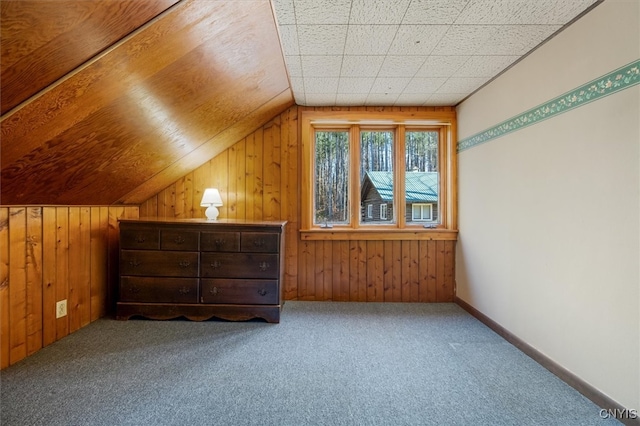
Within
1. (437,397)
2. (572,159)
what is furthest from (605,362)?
(572,159)

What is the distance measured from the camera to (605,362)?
1472 mm

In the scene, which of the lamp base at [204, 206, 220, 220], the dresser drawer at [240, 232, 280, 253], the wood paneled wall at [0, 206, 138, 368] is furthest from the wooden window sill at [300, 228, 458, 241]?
the wood paneled wall at [0, 206, 138, 368]

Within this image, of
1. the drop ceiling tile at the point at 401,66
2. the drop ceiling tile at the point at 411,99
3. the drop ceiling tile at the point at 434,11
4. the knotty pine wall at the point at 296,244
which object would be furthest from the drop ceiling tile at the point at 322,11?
the knotty pine wall at the point at 296,244

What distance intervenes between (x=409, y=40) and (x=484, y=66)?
78 cm

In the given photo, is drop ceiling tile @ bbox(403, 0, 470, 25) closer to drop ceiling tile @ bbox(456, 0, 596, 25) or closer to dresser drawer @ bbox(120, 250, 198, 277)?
drop ceiling tile @ bbox(456, 0, 596, 25)

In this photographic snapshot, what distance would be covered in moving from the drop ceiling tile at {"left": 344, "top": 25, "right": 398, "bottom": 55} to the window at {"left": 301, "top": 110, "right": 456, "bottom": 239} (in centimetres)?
119

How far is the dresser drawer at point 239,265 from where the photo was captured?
8.22ft

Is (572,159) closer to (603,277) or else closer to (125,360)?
(603,277)

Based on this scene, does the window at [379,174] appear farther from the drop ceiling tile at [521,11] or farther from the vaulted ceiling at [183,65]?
the drop ceiling tile at [521,11]

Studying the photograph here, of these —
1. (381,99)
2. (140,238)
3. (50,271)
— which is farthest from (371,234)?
(50,271)

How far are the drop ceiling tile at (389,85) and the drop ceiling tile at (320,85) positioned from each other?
37cm

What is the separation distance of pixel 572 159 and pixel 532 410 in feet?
4.67

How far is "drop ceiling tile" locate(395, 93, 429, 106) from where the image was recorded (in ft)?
9.30

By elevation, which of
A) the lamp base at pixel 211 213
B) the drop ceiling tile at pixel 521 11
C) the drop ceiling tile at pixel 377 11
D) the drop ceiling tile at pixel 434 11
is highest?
the drop ceiling tile at pixel 377 11
